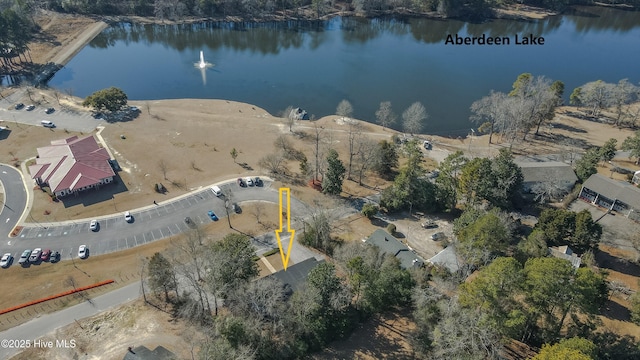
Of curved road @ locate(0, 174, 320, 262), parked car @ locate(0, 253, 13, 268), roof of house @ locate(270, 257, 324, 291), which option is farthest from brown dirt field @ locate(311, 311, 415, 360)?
parked car @ locate(0, 253, 13, 268)

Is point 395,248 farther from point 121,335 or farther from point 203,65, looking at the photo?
point 203,65

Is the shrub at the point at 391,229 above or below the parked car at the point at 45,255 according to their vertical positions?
above

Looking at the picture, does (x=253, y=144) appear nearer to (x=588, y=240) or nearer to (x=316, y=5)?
(x=588, y=240)

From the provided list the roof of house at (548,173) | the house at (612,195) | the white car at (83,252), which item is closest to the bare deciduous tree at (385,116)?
the roof of house at (548,173)

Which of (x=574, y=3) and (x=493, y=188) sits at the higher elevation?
(x=574, y=3)

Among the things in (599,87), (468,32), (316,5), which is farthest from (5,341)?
(468,32)

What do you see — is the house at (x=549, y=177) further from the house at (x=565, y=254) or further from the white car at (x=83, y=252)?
the white car at (x=83, y=252)

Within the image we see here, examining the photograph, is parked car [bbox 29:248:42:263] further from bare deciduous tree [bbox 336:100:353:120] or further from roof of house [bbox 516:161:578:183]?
roof of house [bbox 516:161:578:183]
